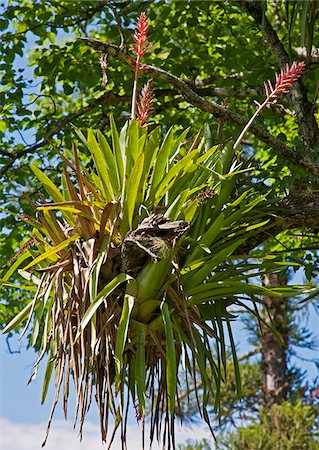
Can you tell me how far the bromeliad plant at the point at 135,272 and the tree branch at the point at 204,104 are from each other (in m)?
0.45

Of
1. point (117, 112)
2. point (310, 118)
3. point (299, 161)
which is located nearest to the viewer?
point (299, 161)

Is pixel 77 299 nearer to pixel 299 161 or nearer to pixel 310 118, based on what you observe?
pixel 299 161

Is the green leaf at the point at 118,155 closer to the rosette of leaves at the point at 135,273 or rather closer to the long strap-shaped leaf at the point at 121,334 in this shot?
the rosette of leaves at the point at 135,273

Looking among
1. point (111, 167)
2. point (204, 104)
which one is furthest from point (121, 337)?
point (204, 104)

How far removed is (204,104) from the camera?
9.62ft

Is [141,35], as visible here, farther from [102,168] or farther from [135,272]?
[135,272]

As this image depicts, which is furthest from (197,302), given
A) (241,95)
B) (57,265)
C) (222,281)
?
(241,95)

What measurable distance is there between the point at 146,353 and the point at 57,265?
1.27ft

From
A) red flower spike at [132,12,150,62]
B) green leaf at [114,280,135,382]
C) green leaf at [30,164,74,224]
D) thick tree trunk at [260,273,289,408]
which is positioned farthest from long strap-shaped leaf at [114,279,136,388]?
thick tree trunk at [260,273,289,408]

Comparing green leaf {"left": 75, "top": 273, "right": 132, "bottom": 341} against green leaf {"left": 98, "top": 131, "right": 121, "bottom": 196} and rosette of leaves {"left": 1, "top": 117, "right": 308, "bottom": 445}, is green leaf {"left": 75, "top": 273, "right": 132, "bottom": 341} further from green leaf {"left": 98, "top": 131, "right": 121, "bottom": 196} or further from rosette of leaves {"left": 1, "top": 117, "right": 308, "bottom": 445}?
green leaf {"left": 98, "top": 131, "right": 121, "bottom": 196}

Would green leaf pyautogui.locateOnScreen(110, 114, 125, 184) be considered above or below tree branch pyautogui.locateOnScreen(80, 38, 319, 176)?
below

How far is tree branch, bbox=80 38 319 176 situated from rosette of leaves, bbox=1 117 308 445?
0.43 metres

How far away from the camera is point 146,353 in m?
2.40

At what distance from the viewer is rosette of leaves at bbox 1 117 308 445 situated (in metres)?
2.21
